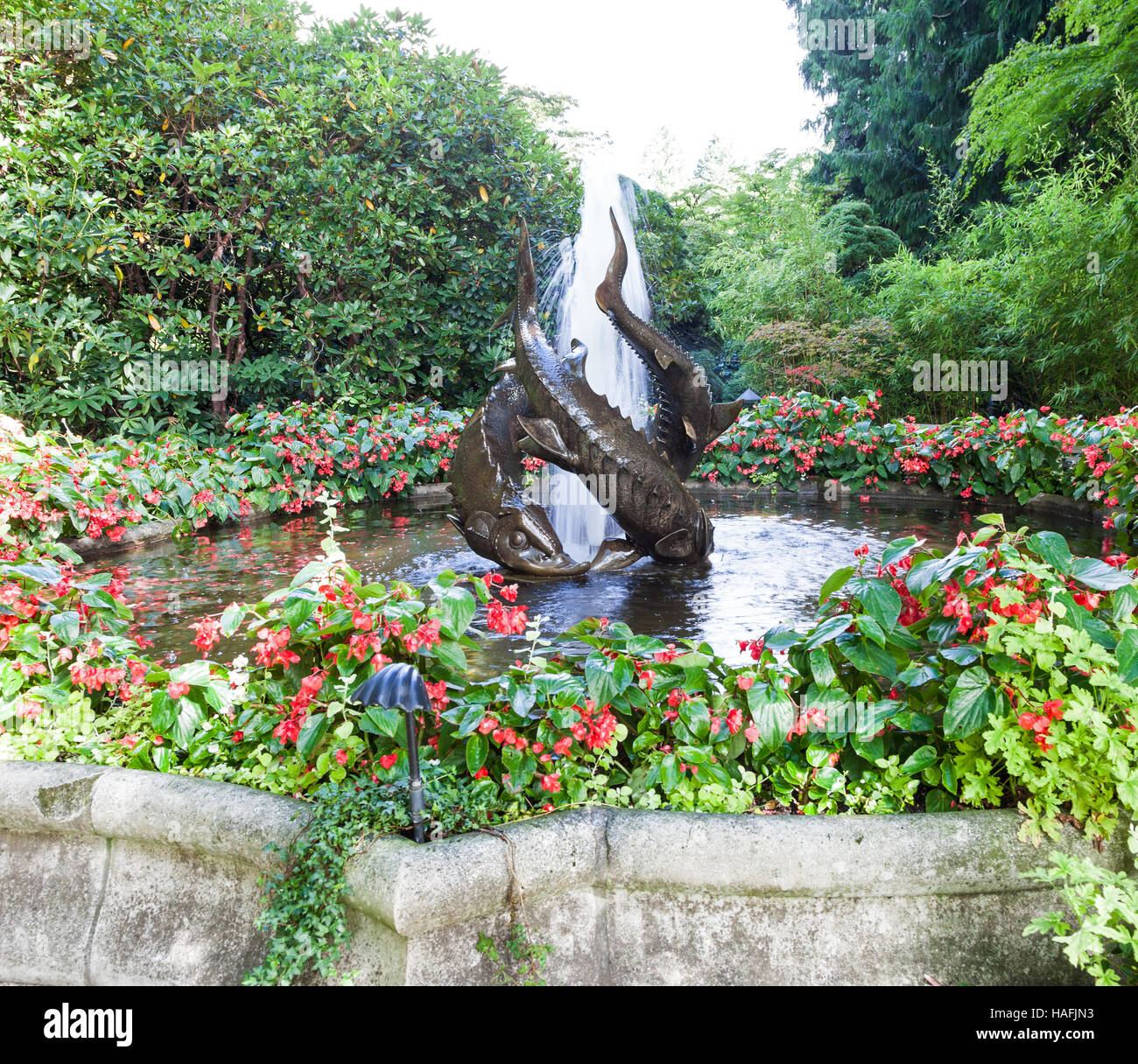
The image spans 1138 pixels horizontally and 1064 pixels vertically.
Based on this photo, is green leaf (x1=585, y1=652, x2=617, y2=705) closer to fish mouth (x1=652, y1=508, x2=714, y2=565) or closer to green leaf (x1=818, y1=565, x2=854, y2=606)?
green leaf (x1=818, y1=565, x2=854, y2=606)

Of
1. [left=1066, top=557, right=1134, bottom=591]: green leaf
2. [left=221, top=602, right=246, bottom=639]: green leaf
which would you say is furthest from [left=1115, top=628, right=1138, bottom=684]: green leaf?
[left=221, top=602, right=246, bottom=639]: green leaf

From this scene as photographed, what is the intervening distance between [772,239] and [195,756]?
15.3m

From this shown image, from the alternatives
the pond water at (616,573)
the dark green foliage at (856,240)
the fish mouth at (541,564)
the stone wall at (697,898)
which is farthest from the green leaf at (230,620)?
the dark green foliage at (856,240)

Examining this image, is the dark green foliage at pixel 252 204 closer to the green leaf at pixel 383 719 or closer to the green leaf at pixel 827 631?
the green leaf at pixel 383 719

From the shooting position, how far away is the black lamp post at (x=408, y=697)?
5.49 ft

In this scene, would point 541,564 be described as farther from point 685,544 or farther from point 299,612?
point 299,612

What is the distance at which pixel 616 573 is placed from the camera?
4.79 metres

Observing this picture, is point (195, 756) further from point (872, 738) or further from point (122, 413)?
point (122, 413)

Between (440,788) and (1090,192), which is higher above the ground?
(1090,192)

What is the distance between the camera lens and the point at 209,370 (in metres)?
10.0

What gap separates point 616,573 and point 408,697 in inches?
125

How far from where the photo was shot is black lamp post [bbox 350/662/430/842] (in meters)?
1.67

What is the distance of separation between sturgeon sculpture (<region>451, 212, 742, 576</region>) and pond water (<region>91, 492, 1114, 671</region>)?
0.23 meters

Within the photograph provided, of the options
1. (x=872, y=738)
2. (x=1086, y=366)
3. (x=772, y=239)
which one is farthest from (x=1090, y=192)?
(x=872, y=738)
